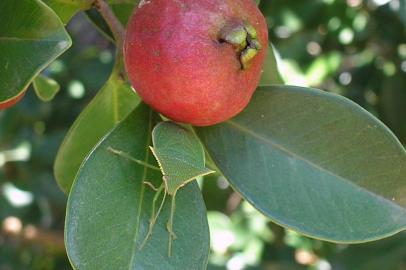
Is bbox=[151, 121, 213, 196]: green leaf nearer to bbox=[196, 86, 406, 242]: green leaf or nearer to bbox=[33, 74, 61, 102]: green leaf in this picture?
bbox=[196, 86, 406, 242]: green leaf

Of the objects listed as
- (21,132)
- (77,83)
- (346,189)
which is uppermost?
(346,189)

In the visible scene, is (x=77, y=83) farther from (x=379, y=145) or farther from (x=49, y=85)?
(x=379, y=145)

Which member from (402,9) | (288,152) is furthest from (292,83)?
(288,152)

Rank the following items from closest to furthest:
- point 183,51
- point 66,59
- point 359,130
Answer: point 183,51
point 359,130
point 66,59

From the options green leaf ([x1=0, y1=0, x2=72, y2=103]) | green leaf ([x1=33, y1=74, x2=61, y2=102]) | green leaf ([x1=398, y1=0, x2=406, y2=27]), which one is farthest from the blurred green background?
green leaf ([x1=0, y1=0, x2=72, y2=103])

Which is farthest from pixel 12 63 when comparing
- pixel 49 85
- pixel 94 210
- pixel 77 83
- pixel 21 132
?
pixel 21 132

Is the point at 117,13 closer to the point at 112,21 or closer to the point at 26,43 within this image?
the point at 112,21
